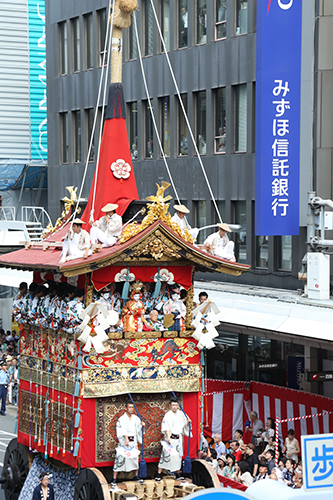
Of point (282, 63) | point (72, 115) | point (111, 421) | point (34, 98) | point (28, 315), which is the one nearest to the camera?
point (111, 421)

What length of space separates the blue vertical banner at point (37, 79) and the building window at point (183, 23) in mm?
13966

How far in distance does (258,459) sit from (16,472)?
545 cm

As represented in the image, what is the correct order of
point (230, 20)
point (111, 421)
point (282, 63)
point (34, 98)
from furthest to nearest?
point (34, 98) < point (230, 20) < point (282, 63) < point (111, 421)

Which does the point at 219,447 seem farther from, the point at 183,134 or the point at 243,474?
the point at 183,134

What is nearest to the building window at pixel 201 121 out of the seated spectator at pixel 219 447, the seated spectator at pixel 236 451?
the seated spectator at pixel 219 447

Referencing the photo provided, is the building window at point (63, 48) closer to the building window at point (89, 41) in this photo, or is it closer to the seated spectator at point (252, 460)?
the building window at point (89, 41)

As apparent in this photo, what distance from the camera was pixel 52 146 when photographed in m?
38.8

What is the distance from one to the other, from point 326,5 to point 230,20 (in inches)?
190

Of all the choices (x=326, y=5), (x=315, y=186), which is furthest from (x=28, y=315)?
(x=326, y=5)

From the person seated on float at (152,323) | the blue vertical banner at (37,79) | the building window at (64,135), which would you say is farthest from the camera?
the blue vertical banner at (37,79)

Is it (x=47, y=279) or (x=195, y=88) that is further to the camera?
(x=195, y=88)

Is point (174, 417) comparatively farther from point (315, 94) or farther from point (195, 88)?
point (195, 88)

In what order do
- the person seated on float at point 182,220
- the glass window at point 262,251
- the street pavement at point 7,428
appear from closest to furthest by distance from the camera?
the person seated on float at point 182,220 → the street pavement at point 7,428 → the glass window at point 262,251

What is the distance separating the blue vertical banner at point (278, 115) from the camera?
72.8 ft
